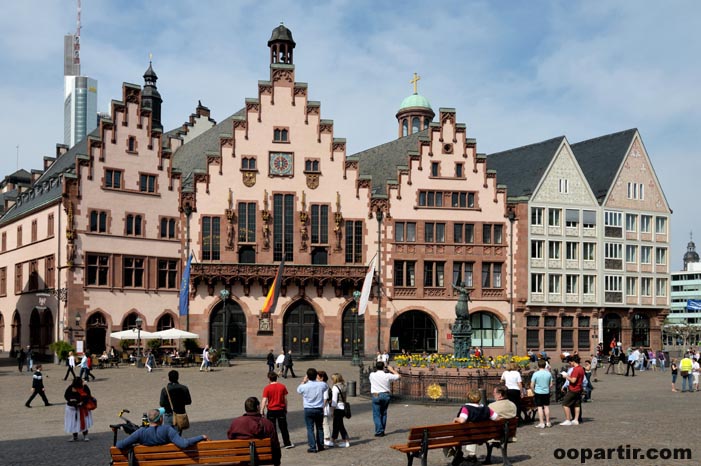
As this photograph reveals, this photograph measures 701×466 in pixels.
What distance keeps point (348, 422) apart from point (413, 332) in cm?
3932

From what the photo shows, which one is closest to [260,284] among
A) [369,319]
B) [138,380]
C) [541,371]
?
[369,319]

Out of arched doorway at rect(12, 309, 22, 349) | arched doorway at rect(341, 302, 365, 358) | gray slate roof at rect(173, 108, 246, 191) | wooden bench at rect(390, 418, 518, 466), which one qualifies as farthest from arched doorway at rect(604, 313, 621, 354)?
wooden bench at rect(390, 418, 518, 466)

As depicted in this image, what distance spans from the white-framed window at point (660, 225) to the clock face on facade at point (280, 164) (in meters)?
30.9

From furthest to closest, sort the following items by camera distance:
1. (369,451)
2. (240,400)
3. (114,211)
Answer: (114,211) → (240,400) → (369,451)

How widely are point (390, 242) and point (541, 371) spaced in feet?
132

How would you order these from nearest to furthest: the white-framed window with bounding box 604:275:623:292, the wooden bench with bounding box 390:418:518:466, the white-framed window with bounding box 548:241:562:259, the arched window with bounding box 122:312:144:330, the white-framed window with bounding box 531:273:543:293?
the wooden bench with bounding box 390:418:518:466 → the arched window with bounding box 122:312:144:330 → the white-framed window with bounding box 531:273:543:293 → the white-framed window with bounding box 548:241:562:259 → the white-framed window with bounding box 604:275:623:292

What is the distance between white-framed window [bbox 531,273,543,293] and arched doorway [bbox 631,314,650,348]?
942 centimetres

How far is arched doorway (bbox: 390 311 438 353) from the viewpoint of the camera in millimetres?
64000

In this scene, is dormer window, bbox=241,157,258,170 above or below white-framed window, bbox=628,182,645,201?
above

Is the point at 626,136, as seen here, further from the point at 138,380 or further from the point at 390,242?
the point at 138,380

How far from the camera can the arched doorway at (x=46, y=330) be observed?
58.8m

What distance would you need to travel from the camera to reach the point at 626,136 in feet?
233

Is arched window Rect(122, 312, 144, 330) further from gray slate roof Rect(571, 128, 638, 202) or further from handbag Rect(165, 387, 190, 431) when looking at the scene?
handbag Rect(165, 387, 190, 431)

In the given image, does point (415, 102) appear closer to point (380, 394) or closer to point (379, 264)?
point (379, 264)
